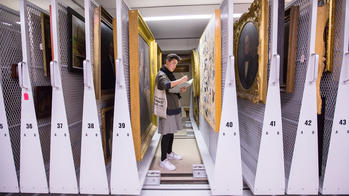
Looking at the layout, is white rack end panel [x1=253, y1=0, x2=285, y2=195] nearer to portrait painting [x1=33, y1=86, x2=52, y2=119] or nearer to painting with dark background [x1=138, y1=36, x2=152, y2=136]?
painting with dark background [x1=138, y1=36, x2=152, y2=136]

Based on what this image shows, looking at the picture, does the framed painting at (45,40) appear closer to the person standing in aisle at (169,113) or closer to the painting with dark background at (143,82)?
the painting with dark background at (143,82)

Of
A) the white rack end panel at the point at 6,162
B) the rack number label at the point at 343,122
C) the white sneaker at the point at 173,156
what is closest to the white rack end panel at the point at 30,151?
the white rack end panel at the point at 6,162

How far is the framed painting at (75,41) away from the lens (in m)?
2.17

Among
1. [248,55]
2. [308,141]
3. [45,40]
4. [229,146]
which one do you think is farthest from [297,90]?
[45,40]

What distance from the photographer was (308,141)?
5.38 ft

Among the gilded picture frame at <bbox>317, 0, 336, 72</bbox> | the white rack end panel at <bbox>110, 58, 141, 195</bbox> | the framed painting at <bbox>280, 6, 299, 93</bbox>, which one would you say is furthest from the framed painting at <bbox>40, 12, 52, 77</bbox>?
the gilded picture frame at <bbox>317, 0, 336, 72</bbox>

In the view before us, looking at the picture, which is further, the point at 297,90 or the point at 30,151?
the point at 297,90

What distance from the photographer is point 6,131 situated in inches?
69.6

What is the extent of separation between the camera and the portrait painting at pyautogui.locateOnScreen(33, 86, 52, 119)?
208 centimetres

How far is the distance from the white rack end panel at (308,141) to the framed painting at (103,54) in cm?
196

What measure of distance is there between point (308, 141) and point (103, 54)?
2549 mm

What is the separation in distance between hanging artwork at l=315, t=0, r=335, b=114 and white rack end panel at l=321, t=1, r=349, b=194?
16cm

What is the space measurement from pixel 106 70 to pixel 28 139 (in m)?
1.20

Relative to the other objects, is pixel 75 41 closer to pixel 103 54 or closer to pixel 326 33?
pixel 103 54
